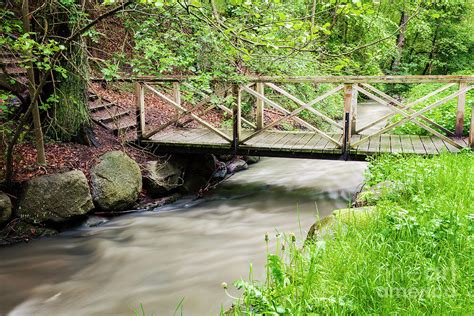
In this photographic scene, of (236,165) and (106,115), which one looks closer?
(106,115)

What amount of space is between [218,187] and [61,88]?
134 inches

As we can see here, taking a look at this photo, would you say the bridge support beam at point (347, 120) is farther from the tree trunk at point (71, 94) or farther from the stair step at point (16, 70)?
the stair step at point (16, 70)

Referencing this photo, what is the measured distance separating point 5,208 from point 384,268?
475 centimetres

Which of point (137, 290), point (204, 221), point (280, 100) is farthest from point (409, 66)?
point (137, 290)

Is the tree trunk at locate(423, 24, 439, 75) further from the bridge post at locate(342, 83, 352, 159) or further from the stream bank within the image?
the stream bank

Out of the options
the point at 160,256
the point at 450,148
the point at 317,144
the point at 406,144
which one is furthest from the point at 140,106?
the point at 450,148

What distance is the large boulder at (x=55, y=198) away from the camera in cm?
539

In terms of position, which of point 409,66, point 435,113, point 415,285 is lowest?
point 415,285

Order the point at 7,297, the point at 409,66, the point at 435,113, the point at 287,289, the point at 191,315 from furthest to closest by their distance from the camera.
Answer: the point at 409,66
the point at 435,113
the point at 7,297
the point at 191,315
the point at 287,289

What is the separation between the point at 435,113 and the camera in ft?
30.1

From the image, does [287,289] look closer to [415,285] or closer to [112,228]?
[415,285]

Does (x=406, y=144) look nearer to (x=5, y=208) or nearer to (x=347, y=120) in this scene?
(x=347, y=120)

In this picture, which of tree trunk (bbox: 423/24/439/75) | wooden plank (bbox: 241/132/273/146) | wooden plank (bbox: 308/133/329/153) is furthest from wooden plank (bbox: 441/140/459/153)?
tree trunk (bbox: 423/24/439/75)

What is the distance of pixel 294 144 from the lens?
23.5 feet
